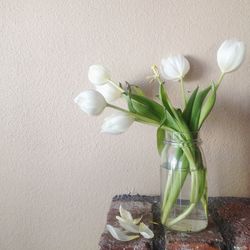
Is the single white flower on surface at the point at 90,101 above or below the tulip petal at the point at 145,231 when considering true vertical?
above

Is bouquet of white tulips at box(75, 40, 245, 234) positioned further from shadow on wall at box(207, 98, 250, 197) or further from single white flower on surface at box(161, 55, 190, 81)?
shadow on wall at box(207, 98, 250, 197)

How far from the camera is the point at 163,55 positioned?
0.79 meters

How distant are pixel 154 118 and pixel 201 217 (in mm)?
232

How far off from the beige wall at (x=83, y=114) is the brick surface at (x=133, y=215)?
0.06 m

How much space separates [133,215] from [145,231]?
0.09 m

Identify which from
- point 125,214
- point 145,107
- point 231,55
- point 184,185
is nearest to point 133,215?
point 125,214

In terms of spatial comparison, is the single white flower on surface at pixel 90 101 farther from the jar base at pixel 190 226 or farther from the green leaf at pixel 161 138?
the jar base at pixel 190 226

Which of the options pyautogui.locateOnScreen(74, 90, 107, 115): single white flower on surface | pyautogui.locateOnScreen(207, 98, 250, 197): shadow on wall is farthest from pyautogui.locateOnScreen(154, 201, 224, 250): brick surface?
pyautogui.locateOnScreen(74, 90, 107, 115): single white flower on surface

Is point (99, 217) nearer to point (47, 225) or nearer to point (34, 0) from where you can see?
point (47, 225)

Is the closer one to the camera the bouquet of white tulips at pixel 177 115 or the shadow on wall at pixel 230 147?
the bouquet of white tulips at pixel 177 115

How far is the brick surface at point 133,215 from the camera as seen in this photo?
65 cm

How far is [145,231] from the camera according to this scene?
0.67 meters

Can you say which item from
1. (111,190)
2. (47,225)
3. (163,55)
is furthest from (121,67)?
(47,225)

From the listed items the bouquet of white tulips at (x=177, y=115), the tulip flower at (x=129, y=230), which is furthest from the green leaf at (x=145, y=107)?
the tulip flower at (x=129, y=230)
